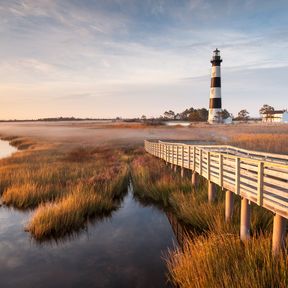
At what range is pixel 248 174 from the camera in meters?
8.48

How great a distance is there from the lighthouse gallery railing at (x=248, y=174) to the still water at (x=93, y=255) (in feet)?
9.43

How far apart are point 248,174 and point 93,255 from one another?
536 centimetres

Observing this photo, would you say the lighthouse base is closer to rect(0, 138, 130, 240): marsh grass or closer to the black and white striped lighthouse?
the black and white striped lighthouse

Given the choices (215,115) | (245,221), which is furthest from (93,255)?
(215,115)

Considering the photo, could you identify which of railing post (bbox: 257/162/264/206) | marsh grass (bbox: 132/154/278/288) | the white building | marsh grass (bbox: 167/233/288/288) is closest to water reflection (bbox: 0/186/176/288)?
marsh grass (bbox: 132/154/278/288)

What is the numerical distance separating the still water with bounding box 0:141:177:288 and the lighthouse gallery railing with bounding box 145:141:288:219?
287cm

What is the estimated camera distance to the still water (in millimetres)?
8047

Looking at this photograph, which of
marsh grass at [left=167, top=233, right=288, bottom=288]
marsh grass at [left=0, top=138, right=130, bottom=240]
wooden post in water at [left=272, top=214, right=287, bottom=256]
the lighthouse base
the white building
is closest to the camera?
marsh grass at [left=167, top=233, right=288, bottom=288]

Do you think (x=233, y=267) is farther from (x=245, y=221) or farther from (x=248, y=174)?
(x=248, y=174)

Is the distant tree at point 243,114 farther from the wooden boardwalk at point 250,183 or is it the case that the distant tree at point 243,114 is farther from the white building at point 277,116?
the wooden boardwalk at point 250,183

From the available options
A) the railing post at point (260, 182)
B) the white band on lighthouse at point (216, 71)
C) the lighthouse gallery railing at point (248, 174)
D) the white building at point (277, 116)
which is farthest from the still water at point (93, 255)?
the white building at point (277, 116)

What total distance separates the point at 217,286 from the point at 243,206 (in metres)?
3.43

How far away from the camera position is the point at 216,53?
2704 inches

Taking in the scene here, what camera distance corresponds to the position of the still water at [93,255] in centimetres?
805
